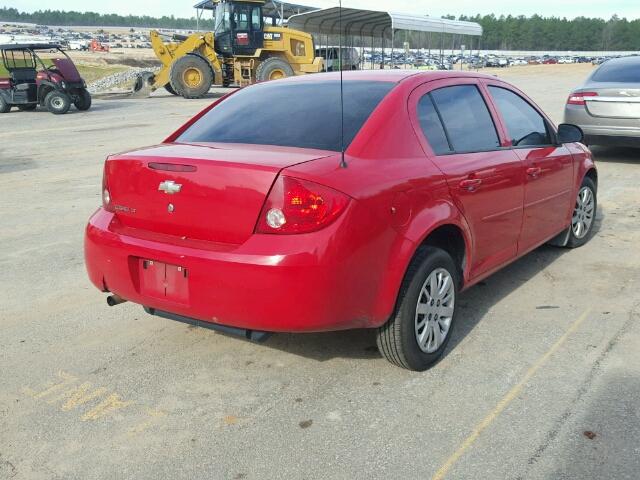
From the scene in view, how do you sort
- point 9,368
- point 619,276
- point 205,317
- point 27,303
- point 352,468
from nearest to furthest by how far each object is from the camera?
1. point 352,468
2. point 205,317
3. point 9,368
4. point 27,303
5. point 619,276

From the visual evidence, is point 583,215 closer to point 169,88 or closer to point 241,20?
point 241,20

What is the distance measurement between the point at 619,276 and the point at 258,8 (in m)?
21.1

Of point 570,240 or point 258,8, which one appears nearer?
point 570,240

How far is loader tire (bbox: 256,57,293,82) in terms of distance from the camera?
23328mm

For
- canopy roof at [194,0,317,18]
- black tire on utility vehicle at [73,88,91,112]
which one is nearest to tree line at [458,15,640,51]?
canopy roof at [194,0,317,18]

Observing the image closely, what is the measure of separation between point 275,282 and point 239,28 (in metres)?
22.6

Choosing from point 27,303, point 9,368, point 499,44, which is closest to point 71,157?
point 27,303

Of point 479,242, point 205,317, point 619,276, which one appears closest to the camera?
point 205,317

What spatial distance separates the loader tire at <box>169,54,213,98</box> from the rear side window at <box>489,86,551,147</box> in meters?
20.0

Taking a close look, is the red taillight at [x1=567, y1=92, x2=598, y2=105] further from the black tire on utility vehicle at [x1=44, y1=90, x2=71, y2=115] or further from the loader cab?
the loader cab

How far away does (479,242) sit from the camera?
3775 mm

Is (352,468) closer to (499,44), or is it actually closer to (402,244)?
(402,244)

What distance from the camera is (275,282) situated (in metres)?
2.79

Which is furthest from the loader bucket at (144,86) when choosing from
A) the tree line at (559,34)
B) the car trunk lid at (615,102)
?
the tree line at (559,34)
